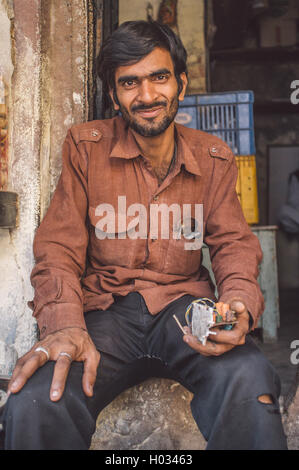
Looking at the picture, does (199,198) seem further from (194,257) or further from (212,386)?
(212,386)

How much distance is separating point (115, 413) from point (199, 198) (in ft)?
3.16

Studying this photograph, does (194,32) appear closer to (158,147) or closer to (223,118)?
(223,118)

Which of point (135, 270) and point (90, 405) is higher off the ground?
point (135, 270)

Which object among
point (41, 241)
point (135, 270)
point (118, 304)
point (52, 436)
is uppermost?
point (41, 241)

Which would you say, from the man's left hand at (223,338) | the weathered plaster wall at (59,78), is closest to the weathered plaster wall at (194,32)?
the weathered plaster wall at (59,78)

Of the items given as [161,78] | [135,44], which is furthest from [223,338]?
[135,44]

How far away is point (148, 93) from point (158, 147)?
0.23 meters

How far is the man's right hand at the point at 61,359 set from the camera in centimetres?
138

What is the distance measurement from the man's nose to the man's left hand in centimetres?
86

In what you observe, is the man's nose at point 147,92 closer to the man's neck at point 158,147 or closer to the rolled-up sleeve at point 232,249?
the man's neck at point 158,147

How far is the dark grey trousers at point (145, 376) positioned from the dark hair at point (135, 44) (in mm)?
960

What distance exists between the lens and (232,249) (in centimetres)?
187

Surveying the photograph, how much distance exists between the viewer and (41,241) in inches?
70.5

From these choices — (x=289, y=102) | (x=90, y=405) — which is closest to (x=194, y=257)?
(x=90, y=405)
